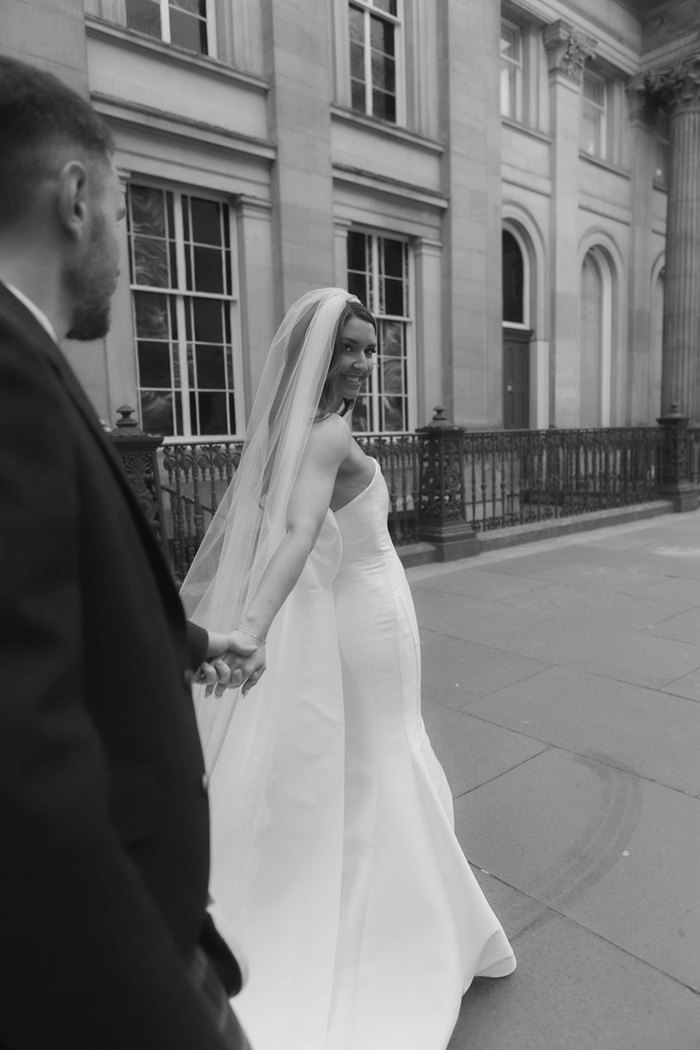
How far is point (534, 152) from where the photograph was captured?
617 inches

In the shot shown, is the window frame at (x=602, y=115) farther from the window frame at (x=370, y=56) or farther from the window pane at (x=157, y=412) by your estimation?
the window pane at (x=157, y=412)

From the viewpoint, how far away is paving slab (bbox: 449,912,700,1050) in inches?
79.3

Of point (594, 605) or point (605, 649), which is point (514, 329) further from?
point (605, 649)

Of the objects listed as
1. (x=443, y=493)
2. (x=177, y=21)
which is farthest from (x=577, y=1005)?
(x=177, y=21)

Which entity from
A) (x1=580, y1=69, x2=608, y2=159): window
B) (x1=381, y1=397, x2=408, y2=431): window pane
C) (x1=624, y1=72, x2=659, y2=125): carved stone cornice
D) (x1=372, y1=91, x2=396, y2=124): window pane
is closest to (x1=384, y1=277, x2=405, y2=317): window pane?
(x1=381, y1=397, x2=408, y2=431): window pane

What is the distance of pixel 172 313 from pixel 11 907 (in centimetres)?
1030

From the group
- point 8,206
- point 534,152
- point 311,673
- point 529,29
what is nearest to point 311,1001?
point 311,673

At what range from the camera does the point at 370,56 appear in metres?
12.3

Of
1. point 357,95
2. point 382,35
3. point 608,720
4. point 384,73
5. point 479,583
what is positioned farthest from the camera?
point 384,73

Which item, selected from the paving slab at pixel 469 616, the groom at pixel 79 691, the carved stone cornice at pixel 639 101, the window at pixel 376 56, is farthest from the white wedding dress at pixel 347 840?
the carved stone cornice at pixel 639 101

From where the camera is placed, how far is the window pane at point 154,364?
10070mm

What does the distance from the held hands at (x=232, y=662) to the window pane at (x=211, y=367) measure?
9.28 metres

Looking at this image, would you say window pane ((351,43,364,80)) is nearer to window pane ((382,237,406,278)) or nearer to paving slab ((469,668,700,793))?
window pane ((382,237,406,278))

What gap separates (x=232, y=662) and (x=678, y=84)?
20.5m
